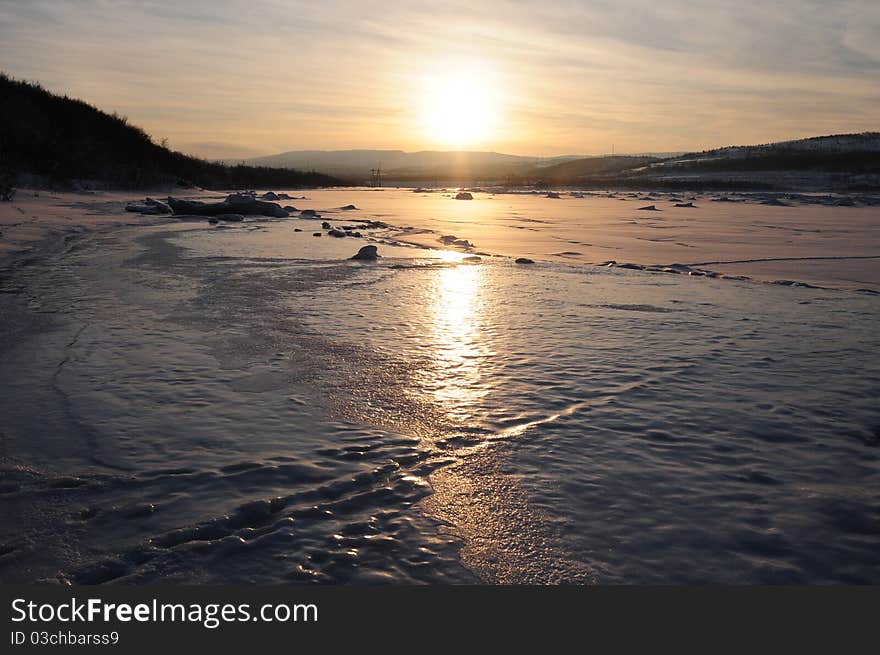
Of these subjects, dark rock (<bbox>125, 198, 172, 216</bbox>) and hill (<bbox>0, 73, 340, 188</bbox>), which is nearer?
dark rock (<bbox>125, 198, 172, 216</bbox>)

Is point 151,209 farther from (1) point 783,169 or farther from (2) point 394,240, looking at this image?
(1) point 783,169

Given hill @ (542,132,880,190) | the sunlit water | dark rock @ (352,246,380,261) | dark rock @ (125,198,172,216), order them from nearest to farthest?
the sunlit water, dark rock @ (352,246,380,261), dark rock @ (125,198,172,216), hill @ (542,132,880,190)

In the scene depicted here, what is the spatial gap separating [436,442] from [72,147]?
2738 centimetres

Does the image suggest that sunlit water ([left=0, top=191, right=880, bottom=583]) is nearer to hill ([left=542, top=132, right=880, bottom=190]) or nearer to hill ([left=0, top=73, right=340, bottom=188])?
hill ([left=0, top=73, right=340, bottom=188])

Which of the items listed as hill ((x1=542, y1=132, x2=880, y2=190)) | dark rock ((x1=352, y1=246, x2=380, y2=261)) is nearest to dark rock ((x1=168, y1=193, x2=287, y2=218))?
dark rock ((x1=352, y1=246, x2=380, y2=261))

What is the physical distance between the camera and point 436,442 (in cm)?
245

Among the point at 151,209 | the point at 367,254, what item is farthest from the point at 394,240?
the point at 151,209

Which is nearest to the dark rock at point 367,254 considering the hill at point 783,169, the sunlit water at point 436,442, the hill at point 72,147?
the sunlit water at point 436,442

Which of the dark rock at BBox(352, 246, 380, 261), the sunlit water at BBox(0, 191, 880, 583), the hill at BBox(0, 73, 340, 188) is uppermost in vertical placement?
the hill at BBox(0, 73, 340, 188)

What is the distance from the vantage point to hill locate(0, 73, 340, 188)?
2095 centimetres

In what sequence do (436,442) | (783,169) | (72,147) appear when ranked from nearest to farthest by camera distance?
(436,442), (72,147), (783,169)

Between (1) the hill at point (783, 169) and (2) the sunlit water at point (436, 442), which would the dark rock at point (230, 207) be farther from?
(1) the hill at point (783, 169)

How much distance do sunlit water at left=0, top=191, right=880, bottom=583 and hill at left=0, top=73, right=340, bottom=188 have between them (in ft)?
54.5

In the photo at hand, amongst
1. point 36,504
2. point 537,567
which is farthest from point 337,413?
point 537,567
